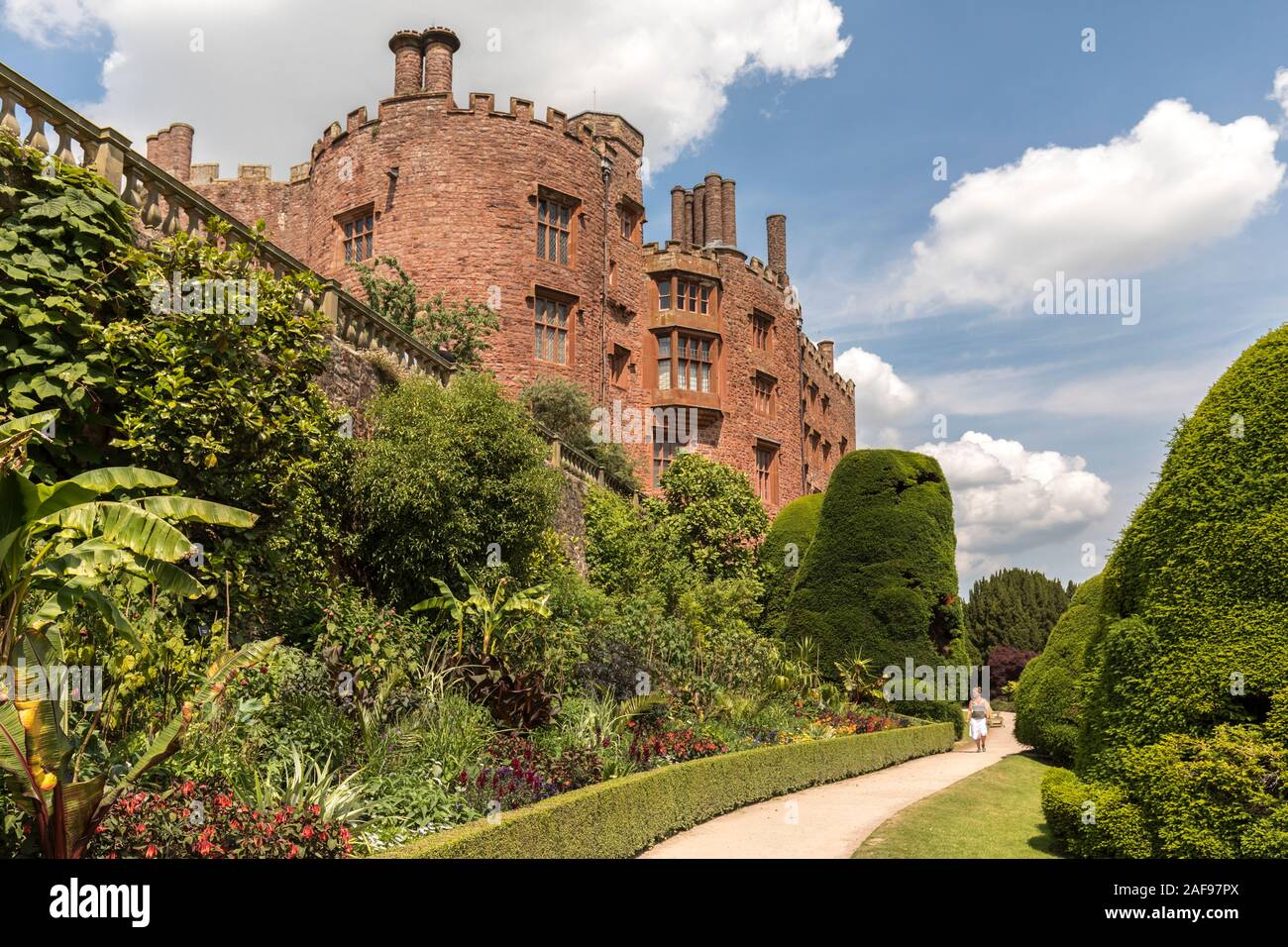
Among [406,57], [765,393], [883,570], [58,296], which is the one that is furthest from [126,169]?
[765,393]

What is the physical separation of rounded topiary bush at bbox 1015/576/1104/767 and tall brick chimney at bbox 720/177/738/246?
883 inches

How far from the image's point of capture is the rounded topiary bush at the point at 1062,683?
15.3 meters

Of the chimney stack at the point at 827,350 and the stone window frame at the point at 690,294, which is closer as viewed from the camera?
the stone window frame at the point at 690,294

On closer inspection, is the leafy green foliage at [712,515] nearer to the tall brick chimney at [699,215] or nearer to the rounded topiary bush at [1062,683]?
the rounded topiary bush at [1062,683]

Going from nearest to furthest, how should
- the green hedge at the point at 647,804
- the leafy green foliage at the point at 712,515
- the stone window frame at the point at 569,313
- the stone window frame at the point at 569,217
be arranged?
the green hedge at the point at 647,804 < the leafy green foliage at the point at 712,515 < the stone window frame at the point at 569,313 < the stone window frame at the point at 569,217

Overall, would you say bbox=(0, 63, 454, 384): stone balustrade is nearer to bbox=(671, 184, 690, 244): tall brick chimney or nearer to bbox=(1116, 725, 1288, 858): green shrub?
bbox=(1116, 725, 1288, 858): green shrub

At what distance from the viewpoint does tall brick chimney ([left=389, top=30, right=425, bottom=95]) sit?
92.9 feet

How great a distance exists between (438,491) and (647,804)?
5007mm

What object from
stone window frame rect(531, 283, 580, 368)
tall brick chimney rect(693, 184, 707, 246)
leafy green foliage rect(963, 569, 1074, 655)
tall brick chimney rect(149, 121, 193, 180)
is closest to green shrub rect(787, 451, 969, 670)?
stone window frame rect(531, 283, 580, 368)

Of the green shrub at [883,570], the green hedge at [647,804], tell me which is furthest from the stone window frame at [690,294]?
the green hedge at [647,804]

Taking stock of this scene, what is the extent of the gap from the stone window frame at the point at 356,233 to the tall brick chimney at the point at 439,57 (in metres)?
4.04

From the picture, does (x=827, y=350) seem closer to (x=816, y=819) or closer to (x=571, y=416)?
(x=571, y=416)
